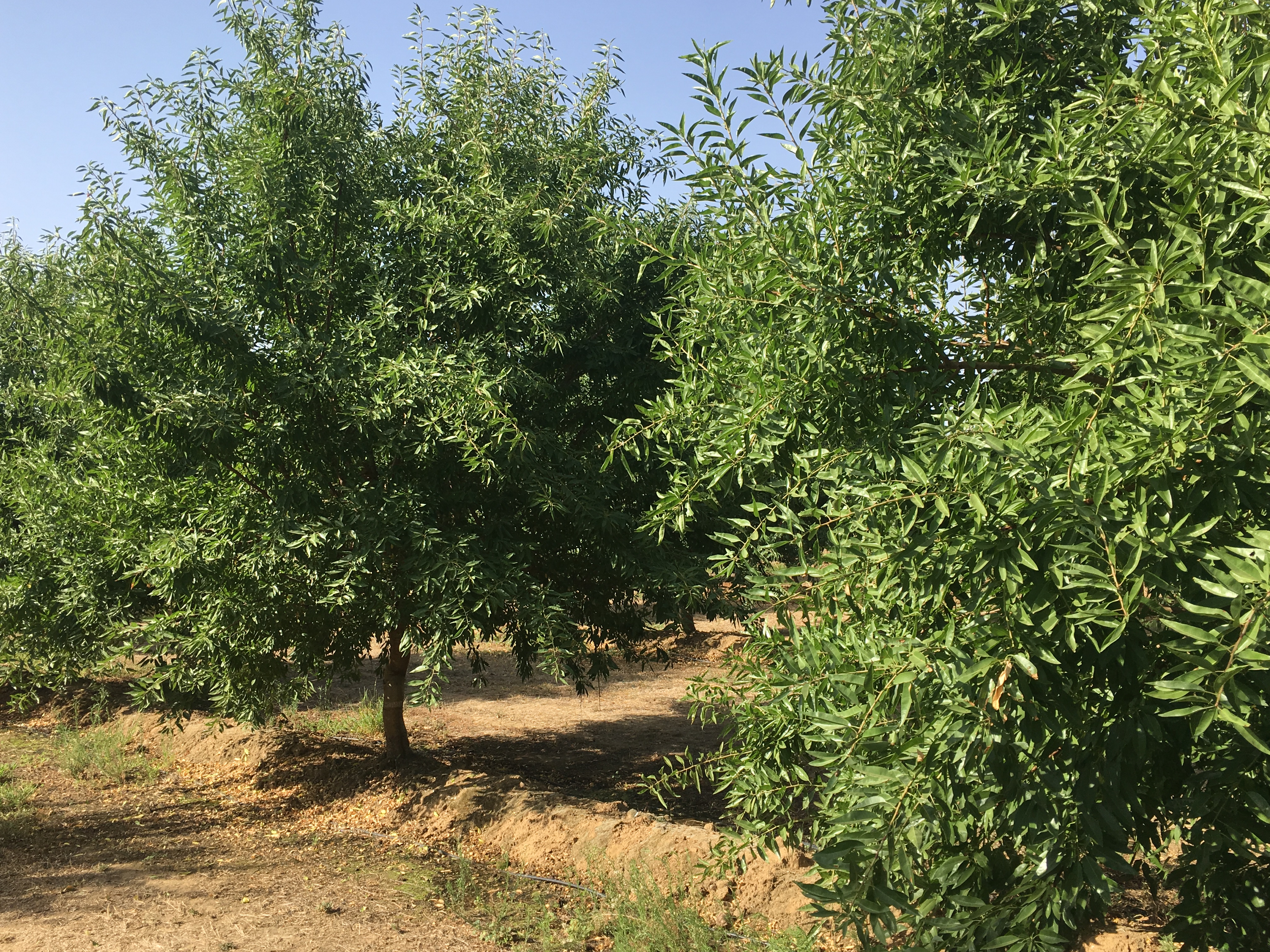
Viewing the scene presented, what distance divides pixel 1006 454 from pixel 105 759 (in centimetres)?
1168

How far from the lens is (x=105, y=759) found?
10.5 metres

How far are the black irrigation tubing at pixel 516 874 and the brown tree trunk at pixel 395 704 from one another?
4.91 feet

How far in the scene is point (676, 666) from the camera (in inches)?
744

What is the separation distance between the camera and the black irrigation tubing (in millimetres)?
5594

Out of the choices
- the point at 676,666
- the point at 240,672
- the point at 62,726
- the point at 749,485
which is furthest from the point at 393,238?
the point at 676,666

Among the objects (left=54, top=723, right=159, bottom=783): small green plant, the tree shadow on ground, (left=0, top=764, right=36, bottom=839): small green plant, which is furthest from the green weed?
(left=54, top=723, right=159, bottom=783): small green plant

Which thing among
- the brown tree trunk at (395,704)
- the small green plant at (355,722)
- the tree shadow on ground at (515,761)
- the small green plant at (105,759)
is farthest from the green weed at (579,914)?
the small green plant at (105,759)

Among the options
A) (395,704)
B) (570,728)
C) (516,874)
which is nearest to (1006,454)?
(516,874)

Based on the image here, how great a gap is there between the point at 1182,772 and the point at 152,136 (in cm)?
784

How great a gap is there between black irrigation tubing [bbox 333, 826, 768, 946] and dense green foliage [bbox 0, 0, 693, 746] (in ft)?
4.82

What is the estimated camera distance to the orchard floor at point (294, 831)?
18.8ft

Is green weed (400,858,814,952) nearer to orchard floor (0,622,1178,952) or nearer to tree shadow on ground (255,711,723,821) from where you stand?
orchard floor (0,622,1178,952)

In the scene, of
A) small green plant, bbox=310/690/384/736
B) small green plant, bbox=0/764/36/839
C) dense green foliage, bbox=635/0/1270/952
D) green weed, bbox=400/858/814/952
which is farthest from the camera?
small green plant, bbox=310/690/384/736

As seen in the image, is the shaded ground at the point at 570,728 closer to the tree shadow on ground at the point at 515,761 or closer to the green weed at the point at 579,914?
the tree shadow on ground at the point at 515,761
